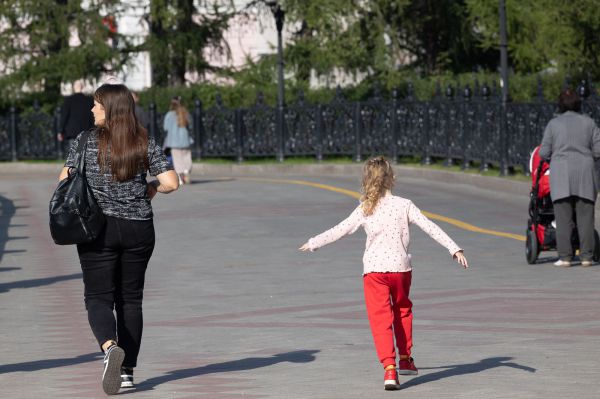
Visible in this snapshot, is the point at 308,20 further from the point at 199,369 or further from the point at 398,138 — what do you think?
the point at 199,369

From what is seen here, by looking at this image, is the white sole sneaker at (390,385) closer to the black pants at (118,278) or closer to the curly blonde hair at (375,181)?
the curly blonde hair at (375,181)

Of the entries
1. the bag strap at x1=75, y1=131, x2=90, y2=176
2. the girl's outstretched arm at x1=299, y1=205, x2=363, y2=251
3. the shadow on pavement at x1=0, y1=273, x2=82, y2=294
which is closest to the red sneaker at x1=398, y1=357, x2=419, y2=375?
the girl's outstretched arm at x1=299, y1=205, x2=363, y2=251

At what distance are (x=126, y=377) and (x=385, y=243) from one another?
1.48 metres

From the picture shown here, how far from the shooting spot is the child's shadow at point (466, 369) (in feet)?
27.4

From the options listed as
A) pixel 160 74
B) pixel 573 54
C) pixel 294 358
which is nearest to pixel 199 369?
pixel 294 358

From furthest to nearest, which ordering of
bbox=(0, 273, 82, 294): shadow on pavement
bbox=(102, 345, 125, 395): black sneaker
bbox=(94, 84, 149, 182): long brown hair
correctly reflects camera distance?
bbox=(0, 273, 82, 294): shadow on pavement, bbox=(94, 84, 149, 182): long brown hair, bbox=(102, 345, 125, 395): black sneaker

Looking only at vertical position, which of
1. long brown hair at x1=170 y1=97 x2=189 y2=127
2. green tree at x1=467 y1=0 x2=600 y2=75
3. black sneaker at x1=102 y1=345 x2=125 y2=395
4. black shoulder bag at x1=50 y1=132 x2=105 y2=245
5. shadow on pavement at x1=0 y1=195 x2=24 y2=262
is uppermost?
green tree at x1=467 y1=0 x2=600 y2=75

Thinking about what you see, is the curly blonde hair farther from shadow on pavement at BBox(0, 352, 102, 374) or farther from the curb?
the curb

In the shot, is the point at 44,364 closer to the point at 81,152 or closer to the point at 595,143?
the point at 81,152

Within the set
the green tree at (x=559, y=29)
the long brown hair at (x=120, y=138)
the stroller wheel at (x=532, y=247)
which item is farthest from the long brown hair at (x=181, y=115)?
the long brown hair at (x=120, y=138)

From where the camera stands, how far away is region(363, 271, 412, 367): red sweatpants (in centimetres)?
812

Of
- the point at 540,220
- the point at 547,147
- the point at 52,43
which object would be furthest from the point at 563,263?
the point at 52,43

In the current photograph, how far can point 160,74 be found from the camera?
4106cm

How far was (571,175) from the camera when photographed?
14047 millimetres
